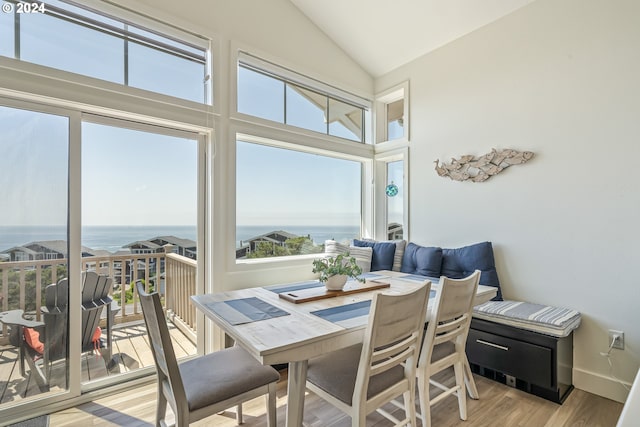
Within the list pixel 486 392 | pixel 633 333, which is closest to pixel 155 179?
pixel 486 392

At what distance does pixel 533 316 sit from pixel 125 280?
307 cm

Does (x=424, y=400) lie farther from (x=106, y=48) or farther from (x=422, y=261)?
(x=106, y=48)

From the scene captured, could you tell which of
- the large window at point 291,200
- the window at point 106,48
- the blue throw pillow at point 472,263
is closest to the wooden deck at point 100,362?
the large window at point 291,200

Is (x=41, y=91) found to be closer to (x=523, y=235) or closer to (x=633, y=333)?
(x=523, y=235)

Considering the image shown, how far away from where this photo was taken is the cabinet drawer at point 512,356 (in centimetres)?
222

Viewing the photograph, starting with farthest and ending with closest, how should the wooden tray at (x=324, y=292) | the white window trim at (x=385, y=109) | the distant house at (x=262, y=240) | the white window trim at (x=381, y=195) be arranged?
the white window trim at (x=381, y=195) → the white window trim at (x=385, y=109) → the distant house at (x=262, y=240) → the wooden tray at (x=324, y=292)

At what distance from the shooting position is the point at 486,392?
7.68 feet

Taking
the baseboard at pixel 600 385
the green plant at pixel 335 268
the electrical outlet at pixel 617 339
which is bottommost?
the baseboard at pixel 600 385

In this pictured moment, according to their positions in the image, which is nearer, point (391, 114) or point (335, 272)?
point (335, 272)

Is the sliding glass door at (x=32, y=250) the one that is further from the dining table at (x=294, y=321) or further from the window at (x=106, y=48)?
the dining table at (x=294, y=321)

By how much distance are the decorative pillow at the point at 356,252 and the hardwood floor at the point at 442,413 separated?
4.80 ft

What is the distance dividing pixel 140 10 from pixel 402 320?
2.78 metres

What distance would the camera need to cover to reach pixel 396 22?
127 inches

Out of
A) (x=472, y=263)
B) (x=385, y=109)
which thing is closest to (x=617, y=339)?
(x=472, y=263)
